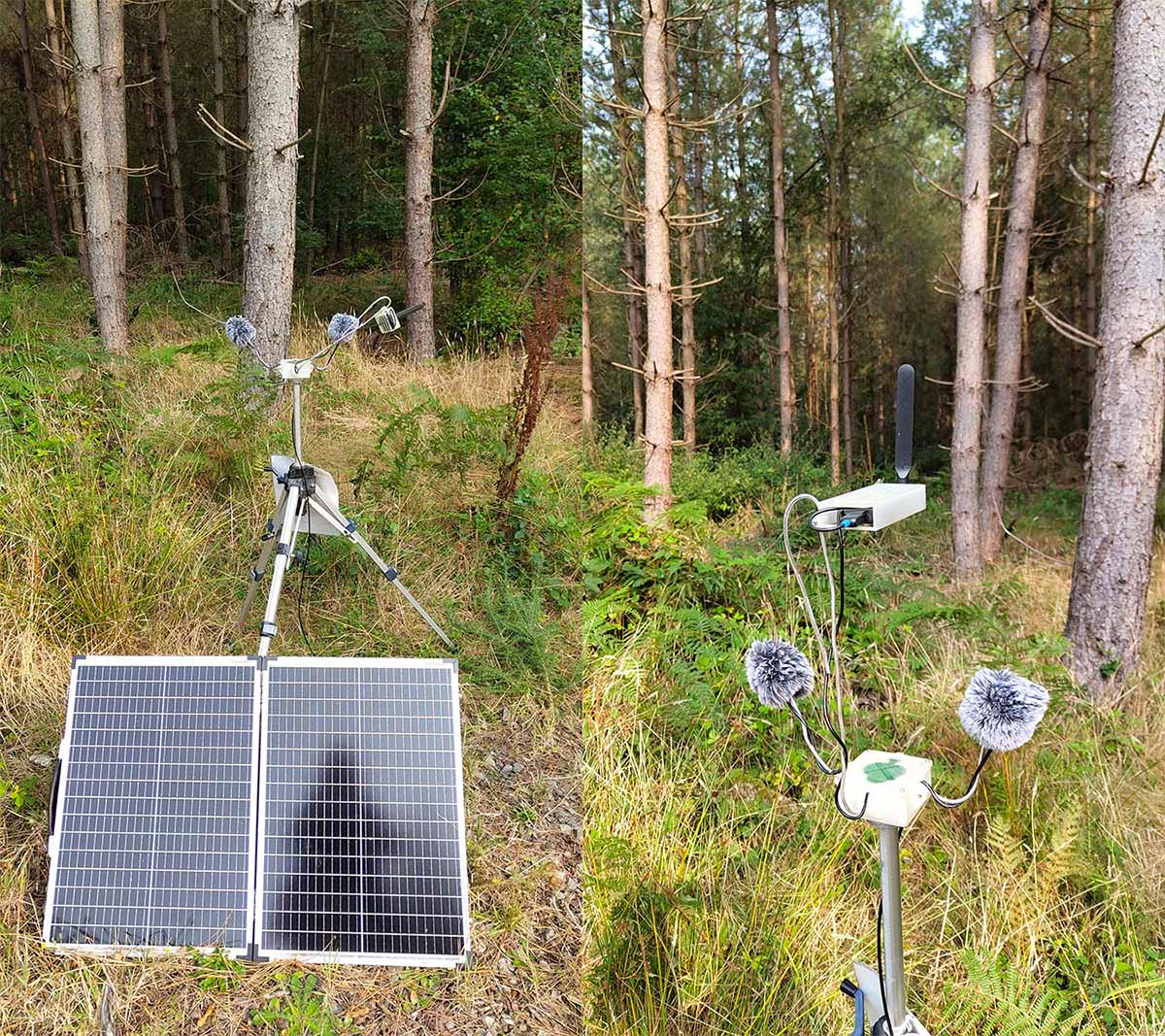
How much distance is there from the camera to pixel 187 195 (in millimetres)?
15562

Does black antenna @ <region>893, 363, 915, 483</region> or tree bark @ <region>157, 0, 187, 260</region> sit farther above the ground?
tree bark @ <region>157, 0, 187, 260</region>

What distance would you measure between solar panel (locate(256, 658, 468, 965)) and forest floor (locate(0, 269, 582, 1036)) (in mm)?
199

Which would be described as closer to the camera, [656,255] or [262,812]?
[262,812]

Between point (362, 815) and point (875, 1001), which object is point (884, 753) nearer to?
point (875, 1001)

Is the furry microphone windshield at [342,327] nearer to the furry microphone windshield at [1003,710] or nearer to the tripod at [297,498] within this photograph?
the tripod at [297,498]

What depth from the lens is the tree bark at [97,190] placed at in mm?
6949

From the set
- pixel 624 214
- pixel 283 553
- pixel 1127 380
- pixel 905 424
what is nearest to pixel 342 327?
pixel 283 553

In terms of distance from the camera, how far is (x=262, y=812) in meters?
2.47

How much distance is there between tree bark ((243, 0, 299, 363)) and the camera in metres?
5.31

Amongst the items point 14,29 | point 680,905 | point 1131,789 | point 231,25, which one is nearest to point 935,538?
point 1131,789

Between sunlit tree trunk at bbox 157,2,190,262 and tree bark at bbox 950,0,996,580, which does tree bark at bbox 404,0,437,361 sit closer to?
tree bark at bbox 950,0,996,580

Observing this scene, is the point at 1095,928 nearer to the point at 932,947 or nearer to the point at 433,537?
the point at 932,947

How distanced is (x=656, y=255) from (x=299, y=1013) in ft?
16.2

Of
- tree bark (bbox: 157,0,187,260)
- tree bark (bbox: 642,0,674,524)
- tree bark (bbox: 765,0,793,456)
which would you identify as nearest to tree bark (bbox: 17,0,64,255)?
tree bark (bbox: 157,0,187,260)
